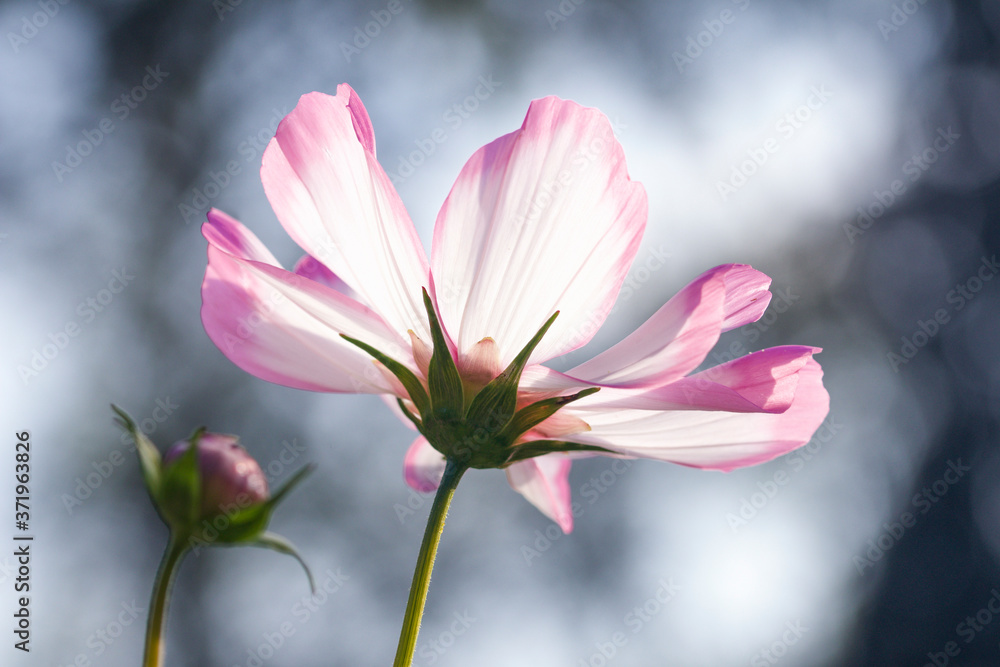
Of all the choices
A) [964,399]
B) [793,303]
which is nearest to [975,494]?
[964,399]

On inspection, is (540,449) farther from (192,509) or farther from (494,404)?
(192,509)

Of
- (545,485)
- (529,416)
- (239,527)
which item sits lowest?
(545,485)

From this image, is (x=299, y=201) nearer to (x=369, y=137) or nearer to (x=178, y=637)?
(x=369, y=137)

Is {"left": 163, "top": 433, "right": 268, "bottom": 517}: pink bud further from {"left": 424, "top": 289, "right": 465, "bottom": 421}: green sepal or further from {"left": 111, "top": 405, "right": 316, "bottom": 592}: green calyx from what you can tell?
{"left": 424, "top": 289, "right": 465, "bottom": 421}: green sepal

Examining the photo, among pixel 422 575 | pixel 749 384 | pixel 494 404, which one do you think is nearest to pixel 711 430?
pixel 749 384

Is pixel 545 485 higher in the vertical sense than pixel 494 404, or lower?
lower

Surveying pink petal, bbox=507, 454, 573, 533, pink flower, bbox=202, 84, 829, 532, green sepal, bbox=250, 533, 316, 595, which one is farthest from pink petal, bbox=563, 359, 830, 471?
green sepal, bbox=250, 533, 316, 595

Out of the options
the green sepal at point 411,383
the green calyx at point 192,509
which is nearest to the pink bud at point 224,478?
the green calyx at point 192,509
